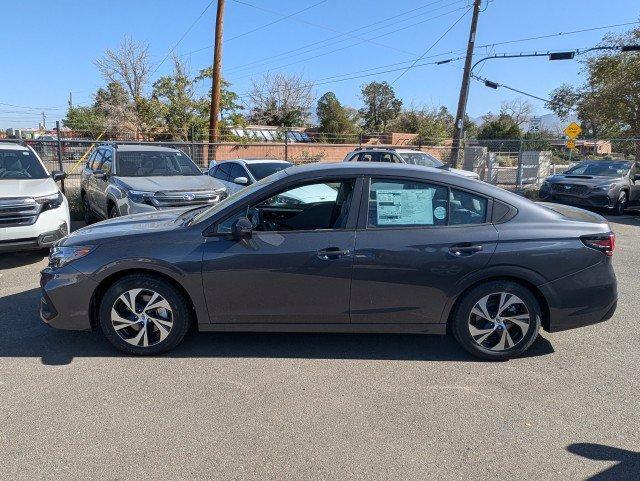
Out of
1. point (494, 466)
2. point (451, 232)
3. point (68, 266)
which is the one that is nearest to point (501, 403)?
point (494, 466)

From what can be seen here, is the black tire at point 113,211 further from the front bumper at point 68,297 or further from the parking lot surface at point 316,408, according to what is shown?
the front bumper at point 68,297

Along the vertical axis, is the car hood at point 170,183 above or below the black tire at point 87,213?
above

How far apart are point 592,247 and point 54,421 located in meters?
4.16

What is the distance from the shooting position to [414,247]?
12.7 ft

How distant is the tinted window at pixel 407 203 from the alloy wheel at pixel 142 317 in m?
1.87

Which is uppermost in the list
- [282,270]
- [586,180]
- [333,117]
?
[333,117]

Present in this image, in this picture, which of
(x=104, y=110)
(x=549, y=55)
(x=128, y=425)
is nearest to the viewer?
(x=128, y=425)

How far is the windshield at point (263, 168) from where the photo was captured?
10.4m

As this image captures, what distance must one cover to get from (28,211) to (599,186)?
42.9 ft

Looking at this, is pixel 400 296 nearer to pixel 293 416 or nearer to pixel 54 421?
pixel 293 416

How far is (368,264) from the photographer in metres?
3.88

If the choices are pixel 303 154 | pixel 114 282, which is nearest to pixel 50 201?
pixel 114 282

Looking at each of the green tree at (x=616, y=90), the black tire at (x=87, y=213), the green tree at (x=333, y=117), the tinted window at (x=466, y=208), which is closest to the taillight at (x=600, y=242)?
the tinted window at (x=466, y=208)

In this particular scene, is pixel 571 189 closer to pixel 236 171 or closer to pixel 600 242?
pixel 236 171
